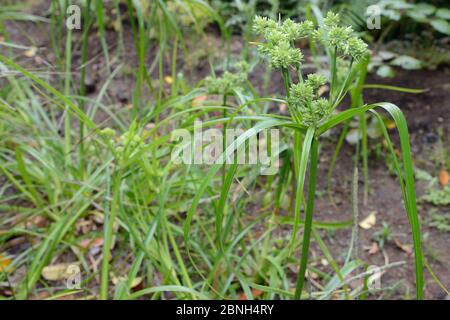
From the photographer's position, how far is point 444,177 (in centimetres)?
193

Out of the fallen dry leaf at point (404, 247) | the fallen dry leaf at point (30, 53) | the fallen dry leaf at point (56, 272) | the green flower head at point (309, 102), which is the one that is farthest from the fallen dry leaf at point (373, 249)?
the fallen dry leaf at point (30, 53)

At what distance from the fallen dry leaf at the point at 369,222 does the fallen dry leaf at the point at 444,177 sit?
1.02 feet

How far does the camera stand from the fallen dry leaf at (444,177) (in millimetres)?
1917

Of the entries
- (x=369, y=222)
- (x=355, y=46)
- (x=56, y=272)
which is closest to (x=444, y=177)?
(x=369, y=222)

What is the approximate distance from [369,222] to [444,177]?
37 cm

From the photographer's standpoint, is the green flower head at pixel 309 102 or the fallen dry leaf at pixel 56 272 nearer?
the green flower head at pixel 309 102

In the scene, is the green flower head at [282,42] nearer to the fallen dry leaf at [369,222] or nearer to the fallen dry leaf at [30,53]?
the fallen dry leaf at [369,222]

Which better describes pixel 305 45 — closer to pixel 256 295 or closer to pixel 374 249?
pixel 374 249

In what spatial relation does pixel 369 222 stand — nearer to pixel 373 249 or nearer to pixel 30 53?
pixel 373 249

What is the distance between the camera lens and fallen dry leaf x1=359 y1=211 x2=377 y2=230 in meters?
1.80

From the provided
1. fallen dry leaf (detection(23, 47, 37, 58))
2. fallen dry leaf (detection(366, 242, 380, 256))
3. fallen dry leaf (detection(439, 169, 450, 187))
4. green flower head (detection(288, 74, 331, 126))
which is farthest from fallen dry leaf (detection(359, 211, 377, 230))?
fallen dry leaf (detection(23, 47, 37, 58))

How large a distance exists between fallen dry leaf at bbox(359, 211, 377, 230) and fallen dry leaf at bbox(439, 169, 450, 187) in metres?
0.31

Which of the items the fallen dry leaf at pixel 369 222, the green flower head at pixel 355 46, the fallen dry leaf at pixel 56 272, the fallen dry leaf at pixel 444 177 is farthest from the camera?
Answer: the fallen dry leaf at pixel 444 177
